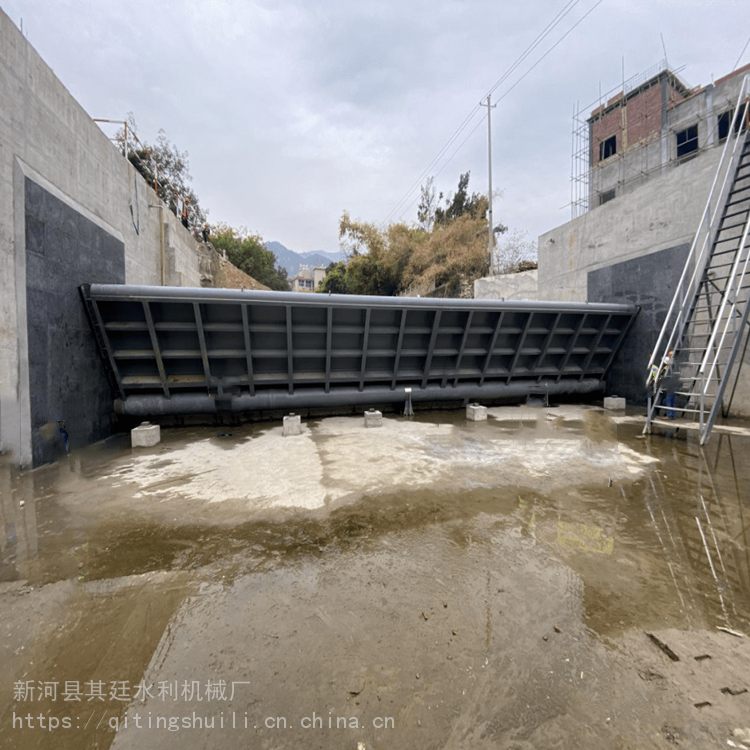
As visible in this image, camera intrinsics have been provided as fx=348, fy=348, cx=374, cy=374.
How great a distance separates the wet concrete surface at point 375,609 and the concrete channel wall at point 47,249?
1.05m

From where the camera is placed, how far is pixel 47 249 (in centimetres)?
462

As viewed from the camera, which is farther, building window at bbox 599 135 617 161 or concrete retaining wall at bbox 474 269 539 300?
building window at bbox 599 135 617 161

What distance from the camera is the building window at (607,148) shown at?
2422 centimetres

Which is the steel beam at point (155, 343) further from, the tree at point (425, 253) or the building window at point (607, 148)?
the building window at point (607, 148)

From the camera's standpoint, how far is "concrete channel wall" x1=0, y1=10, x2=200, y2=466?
13.3ft

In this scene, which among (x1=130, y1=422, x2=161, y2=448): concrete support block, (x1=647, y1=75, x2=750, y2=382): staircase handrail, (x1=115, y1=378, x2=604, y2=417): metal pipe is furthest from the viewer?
(x1=647, y1=75, x2=750, y2=382): staircase handrail

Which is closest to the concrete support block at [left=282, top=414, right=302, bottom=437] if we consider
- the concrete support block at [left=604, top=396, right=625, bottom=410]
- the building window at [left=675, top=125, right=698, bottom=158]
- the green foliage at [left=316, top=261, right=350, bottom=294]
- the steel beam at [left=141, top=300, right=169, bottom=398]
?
the steel beam at [left=141, top=300, right=169, bottom=398]

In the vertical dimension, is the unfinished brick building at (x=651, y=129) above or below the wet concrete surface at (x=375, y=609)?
above

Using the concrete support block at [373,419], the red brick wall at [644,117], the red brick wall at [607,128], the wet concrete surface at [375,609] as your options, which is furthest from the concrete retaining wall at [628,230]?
the red brick wall at [607,128]

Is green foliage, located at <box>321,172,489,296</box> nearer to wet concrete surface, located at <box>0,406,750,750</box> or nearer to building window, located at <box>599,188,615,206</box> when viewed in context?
building window, located at <box>599,188,615,206</box>

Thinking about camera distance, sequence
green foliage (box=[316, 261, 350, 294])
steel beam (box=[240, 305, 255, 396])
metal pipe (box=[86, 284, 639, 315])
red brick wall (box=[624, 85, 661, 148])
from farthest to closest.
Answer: green foliage (box=[316, 261, 350, 294]), red brick wall (box=[624, 85, 661, 148]), steel beam (box=[240, 305, 255, 396]), metal pipe (box=[86, 284, 639, 315])

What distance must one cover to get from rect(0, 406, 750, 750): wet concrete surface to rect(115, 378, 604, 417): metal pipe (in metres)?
2.44

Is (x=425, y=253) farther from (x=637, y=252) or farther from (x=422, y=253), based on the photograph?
(x=637, y=252)

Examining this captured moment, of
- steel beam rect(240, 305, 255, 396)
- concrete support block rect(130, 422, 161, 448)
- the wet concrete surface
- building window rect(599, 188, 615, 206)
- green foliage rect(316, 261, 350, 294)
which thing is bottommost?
the wet concrete surface
